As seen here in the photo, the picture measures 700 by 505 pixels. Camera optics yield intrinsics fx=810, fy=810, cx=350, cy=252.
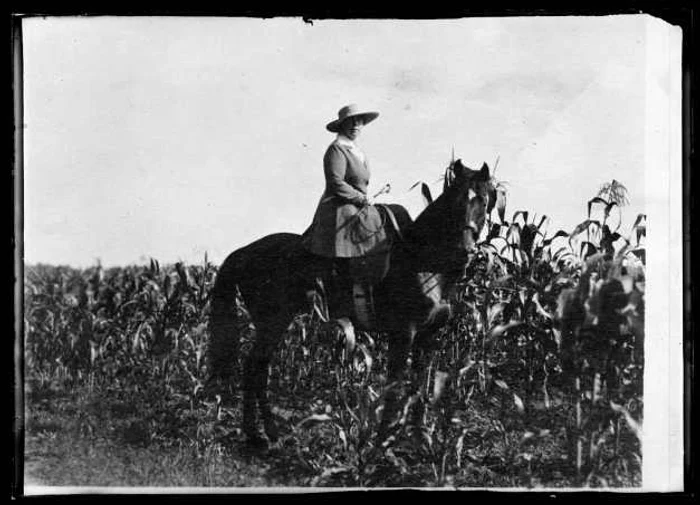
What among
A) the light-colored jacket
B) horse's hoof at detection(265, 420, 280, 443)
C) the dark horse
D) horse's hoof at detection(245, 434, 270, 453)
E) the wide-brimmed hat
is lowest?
horse's hoof at detection(245, 434, 270, 453)

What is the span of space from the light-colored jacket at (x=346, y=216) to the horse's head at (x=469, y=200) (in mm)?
466

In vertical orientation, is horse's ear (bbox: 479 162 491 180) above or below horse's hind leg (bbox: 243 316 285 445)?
above

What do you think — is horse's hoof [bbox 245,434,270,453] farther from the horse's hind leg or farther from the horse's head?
the horse's head

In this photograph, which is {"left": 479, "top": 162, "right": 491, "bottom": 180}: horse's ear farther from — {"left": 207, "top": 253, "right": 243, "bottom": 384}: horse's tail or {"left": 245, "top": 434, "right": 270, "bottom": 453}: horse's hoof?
{"left": 245, "top": 434, "right": 270, "bottom": 453}: horse's hoof

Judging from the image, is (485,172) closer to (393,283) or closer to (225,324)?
(393,283)

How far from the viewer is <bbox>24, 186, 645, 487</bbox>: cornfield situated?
16.1ft

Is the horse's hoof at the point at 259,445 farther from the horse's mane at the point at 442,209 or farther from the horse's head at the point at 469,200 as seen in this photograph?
the horse's head at the point at 469,200

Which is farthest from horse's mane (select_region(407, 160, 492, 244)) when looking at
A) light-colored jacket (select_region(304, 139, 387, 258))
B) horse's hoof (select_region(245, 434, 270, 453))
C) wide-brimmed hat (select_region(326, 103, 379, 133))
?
horse's hoof (select_region(245, 434, 270, 453))

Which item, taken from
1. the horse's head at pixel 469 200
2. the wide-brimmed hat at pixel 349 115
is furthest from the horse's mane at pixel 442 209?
the wide-brimmed hat at pixel 349 115

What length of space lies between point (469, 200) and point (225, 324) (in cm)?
167

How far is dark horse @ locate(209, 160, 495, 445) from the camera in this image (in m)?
4.91

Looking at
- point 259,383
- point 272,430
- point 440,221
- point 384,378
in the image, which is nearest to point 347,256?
point 440,221

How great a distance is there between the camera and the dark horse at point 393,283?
4.91 metres

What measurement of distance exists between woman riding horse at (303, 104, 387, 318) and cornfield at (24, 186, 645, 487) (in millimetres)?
294
